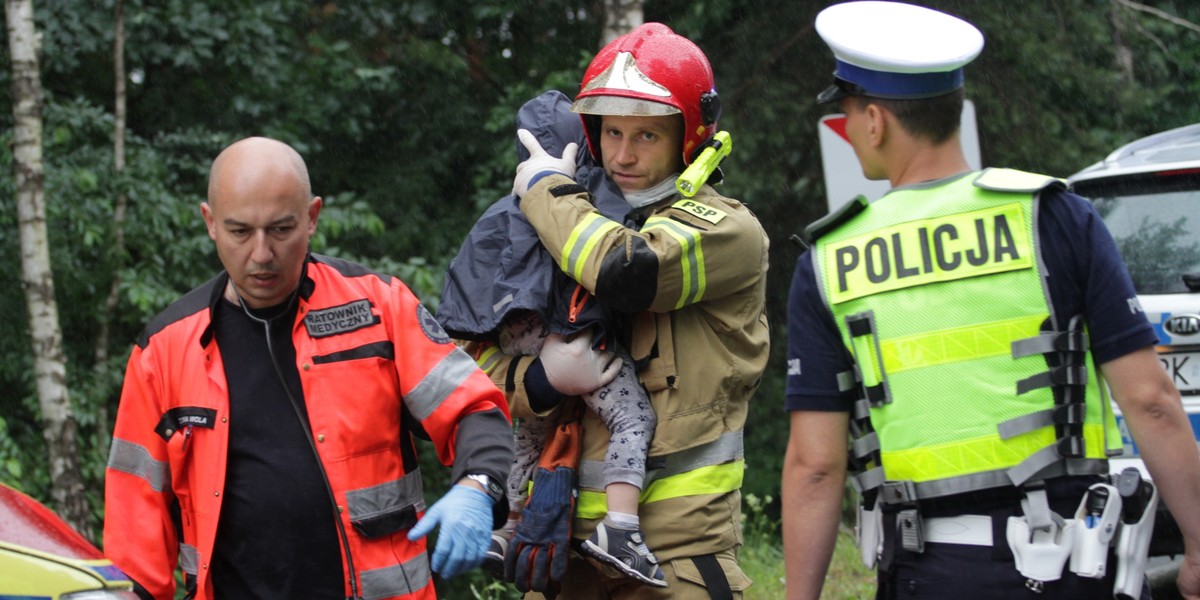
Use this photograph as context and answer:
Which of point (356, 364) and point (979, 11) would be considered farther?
point (979, 11)

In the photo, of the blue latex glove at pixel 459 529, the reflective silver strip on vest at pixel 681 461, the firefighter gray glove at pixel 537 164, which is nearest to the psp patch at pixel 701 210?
the firefighter gray glove at pixel 537 164

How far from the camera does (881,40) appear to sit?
9.37 feet

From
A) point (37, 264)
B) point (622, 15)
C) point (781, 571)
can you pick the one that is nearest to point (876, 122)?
point (781, 571)

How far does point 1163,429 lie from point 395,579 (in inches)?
64.8

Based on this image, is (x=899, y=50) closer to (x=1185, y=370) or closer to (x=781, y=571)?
(x=1185, y=370)

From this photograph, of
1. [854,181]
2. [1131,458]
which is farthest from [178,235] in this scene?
[1131,458]

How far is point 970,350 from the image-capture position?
2.73m

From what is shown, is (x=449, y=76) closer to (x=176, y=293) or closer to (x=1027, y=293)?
(x=176, y=293)

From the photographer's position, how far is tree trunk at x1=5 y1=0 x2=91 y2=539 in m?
9.53

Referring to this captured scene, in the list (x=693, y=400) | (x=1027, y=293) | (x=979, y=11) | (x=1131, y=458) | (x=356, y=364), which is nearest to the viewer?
(x=1027, y=293)

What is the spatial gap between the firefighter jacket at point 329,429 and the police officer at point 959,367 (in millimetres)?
807

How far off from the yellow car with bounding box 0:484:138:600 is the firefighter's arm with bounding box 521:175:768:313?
49.0 inches

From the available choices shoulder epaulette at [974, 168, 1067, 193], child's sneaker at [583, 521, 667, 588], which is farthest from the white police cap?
child's sneaker at [583, 521, 667, 588]

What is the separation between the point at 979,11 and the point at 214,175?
8.49m
